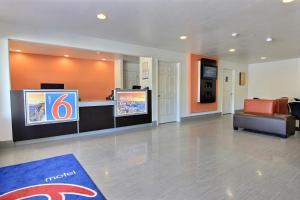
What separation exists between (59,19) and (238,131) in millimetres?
5395

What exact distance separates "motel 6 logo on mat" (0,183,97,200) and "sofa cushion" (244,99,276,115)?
5.00 meters

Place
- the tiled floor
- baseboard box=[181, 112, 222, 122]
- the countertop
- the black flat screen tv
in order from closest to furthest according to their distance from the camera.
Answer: the tiled floor
the black flat screen tv
the countertop
baseboard box=[181, 112, 222, 122]

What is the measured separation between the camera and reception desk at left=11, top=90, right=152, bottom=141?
4.00 meters

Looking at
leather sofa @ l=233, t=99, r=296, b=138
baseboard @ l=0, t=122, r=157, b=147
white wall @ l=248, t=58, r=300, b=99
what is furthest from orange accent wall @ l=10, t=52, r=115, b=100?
white wall @ l=248, t=58, r=300, b=99

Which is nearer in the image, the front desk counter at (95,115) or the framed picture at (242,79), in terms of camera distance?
the front desk counter at (95,115)

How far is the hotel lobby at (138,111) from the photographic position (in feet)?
8.00

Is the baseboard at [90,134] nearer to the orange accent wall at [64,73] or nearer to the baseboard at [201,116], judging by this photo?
the baseboard at [201,116]

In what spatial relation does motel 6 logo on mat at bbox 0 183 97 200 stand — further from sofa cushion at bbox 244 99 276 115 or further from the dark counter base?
sofa cushion at bbox 244 99 276 115

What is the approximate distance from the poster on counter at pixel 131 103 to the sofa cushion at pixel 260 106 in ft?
10.5

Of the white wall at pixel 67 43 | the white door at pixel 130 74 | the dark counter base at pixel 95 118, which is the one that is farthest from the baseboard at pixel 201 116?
the dark counter base at pixel 95 118

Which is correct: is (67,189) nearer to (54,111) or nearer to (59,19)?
(54,111)

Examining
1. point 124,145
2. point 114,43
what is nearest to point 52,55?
point 114,43

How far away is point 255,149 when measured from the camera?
147 inches

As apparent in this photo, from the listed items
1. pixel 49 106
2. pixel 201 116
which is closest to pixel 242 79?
pixel 201 116
